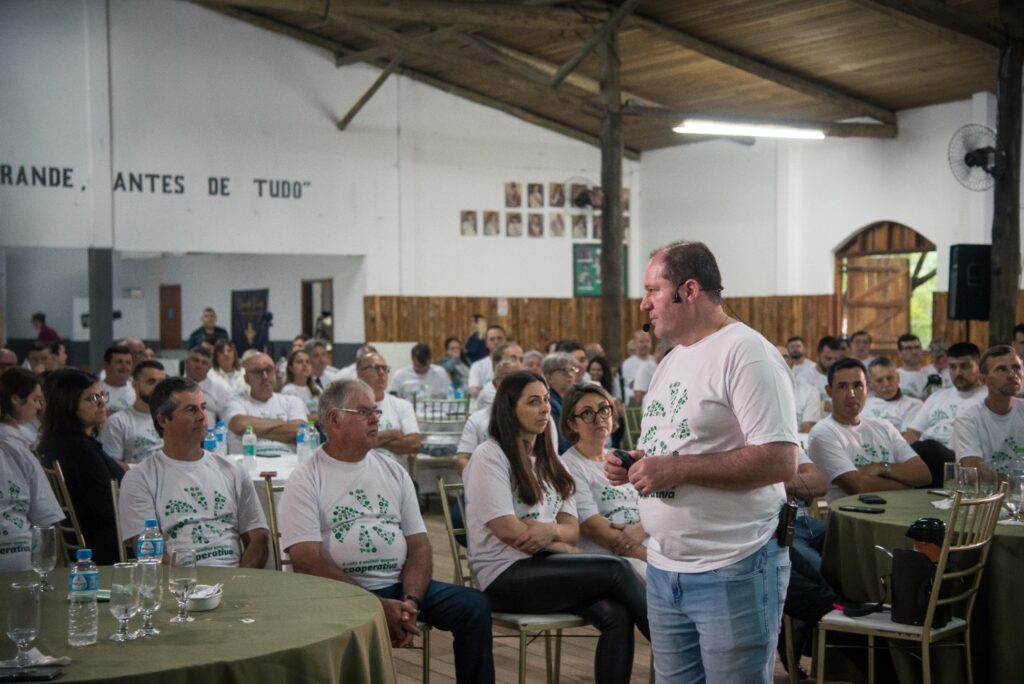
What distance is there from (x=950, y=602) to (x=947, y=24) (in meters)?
8.17

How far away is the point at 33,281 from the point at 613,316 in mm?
11924

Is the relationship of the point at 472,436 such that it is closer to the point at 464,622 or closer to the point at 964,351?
the point at 464,622

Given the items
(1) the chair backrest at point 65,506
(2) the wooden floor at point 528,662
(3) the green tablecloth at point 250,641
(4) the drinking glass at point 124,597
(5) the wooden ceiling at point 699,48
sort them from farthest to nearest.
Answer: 1. (5) the wooden ceiling at point 699,48
2. (2) the wooden floor at point 528,662
3. (1) the chair backrest at point 65,506
4. (4) the drinking glass at point 124,597
5. (3) the green tablecloth at point 250,641

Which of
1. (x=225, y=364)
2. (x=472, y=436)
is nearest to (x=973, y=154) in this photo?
(x=472, y=436)

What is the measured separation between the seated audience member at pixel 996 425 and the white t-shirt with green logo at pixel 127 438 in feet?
13.7

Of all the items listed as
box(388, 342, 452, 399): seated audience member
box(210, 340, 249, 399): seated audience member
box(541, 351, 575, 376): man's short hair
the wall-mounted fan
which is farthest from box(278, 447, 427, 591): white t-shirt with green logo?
the wall-mounted fan

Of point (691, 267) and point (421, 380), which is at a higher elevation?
point (691, 267)

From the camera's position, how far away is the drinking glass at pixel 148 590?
2.82 metres

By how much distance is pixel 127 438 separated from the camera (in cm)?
621

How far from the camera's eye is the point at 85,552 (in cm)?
311

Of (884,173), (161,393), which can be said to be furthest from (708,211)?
(161,393)

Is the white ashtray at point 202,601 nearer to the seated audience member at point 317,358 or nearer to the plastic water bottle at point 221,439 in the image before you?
the plastic water bottle at point 221,439

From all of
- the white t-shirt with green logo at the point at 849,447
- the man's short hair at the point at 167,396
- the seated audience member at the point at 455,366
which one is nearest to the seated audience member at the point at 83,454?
the man's short hair at the point at 167,396

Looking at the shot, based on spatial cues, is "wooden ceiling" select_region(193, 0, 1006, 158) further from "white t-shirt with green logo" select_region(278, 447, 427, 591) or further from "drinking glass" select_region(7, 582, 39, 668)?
"drinking glass" select_region(7, 582, 39, 668)
